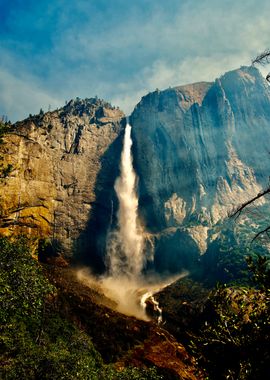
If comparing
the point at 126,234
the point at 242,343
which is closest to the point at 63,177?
the point at 126,234

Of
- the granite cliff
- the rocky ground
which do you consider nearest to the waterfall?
the granite cliff

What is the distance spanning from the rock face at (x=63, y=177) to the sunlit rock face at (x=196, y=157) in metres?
12.4

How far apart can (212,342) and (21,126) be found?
3447 inches

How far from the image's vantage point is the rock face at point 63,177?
77.4 m

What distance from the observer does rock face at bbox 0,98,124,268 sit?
7738 centimetres

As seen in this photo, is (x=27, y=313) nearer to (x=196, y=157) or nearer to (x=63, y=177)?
(x=63, y=177)

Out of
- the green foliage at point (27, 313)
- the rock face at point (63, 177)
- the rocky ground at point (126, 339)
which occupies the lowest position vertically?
the rocky ground at point (126, 339)

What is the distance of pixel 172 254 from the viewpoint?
89.1m

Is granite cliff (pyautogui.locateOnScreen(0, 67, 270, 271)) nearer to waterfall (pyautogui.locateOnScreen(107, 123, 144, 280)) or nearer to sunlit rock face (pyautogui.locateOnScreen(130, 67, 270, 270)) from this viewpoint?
sunlit rock face (pyautogui.locateOnScreen(130, 67, 270, 270))

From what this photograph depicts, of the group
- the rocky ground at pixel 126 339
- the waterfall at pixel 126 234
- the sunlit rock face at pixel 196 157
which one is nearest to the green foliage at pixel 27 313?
the rocky ground at pixel 126 339

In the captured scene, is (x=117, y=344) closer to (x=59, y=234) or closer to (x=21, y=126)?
(x=59, y=234)

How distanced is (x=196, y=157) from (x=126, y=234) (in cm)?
3470

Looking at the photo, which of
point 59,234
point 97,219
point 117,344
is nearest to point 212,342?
point 117,344

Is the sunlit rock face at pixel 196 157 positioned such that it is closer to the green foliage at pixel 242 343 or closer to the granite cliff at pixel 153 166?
the granite cliff at pixel 153 166
